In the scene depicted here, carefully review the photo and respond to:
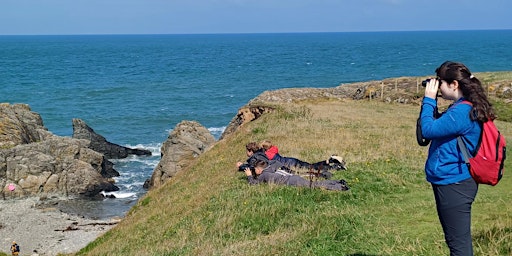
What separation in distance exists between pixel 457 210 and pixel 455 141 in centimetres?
78

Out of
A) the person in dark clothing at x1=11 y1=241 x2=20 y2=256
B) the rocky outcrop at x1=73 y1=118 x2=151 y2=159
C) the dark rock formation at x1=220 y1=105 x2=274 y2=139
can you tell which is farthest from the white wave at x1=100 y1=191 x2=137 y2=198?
the rocky outcrop at x1=73 y1=118 x2=151 y2=159

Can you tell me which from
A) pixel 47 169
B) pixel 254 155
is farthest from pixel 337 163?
pixel 47 169

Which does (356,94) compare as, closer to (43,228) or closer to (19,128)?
(19,128)

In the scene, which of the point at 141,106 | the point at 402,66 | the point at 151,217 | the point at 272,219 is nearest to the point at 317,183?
the point at 272,219

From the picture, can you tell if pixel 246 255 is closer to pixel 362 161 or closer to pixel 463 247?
pixel 463 247

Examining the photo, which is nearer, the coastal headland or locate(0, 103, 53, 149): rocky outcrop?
the coastal headland

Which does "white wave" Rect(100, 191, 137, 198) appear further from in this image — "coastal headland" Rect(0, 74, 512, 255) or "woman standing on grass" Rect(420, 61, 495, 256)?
"woman standing on grass" Rect(420, 61, 495, 256)

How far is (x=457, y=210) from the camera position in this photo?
636 centimetres

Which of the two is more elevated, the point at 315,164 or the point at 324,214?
the point at 324,214

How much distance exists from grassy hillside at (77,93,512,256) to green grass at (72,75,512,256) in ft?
0.07

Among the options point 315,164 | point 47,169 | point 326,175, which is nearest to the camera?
point 326,175

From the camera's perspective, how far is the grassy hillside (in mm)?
9859

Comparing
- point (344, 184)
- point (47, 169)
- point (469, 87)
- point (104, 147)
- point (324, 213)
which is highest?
point (469, 87)

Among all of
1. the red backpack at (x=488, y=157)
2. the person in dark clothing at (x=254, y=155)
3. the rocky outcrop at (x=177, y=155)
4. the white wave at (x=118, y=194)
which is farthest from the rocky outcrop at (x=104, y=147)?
the red backpack at (x=488, y=157)
